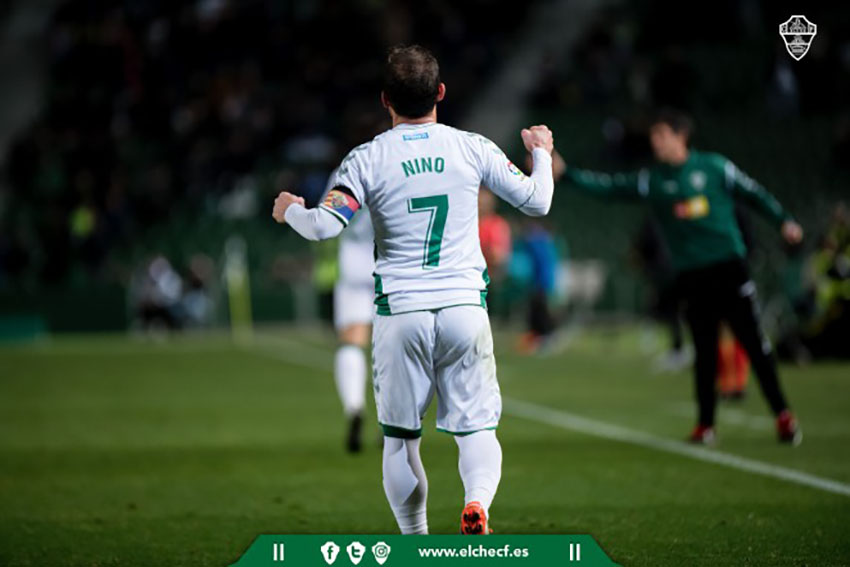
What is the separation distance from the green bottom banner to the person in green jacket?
16.6 ft

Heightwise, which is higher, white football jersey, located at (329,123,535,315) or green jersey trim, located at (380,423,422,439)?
white football jersey, located at (329,123,535,315)

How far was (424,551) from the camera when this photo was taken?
15.4 feet

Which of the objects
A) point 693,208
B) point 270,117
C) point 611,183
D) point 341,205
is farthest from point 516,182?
point 270,117

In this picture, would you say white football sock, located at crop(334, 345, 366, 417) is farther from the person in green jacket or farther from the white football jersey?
the white football jersey

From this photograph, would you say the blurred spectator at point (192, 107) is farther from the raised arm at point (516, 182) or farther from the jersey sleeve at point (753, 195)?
the raised arm at point (516, 182)

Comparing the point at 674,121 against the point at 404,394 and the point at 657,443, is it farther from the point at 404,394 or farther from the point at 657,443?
the point at 404,394

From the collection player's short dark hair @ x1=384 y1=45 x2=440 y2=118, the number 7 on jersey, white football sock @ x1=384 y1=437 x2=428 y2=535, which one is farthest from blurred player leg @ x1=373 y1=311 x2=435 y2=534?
player's short dark hair @ x1=384 y1=45 x2=440 y2=118

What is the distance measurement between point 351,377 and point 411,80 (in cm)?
481

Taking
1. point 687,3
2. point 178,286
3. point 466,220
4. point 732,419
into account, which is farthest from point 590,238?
point 466,220

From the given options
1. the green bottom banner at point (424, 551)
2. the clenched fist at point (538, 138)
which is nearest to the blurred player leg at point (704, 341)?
the clenched fist at point (538, 138)

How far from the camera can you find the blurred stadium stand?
28.7m

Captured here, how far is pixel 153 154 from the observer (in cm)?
3005

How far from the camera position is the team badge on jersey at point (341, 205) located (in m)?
5.18

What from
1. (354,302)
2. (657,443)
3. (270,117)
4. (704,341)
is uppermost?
(270,117)
